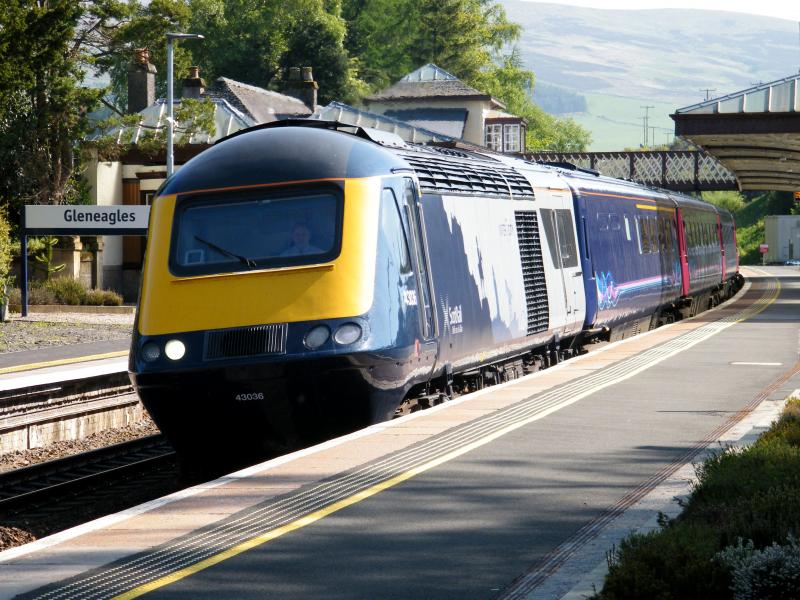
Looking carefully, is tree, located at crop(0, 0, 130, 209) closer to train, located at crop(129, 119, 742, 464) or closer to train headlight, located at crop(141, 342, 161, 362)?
train, located at crop(129, 119, 742, 464)

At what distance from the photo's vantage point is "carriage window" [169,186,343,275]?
40.2 ft

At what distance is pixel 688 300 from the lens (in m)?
35.5

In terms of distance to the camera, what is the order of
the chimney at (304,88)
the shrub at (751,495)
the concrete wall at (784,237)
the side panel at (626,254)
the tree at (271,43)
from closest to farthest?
the shrub at (751,495) < the side panel at (626,254) < the chimney at (304,88) < the tree at (271,43) < the concrete wall at (784,237)

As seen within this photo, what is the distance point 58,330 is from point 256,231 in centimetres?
1990

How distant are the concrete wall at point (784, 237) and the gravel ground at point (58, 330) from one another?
232 feet

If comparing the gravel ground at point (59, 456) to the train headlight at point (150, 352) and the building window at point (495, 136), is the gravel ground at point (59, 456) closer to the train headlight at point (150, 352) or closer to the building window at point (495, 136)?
the train headlight at point (150, 352)

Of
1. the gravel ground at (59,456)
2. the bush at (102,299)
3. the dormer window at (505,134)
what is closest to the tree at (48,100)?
the bush at (102,299)

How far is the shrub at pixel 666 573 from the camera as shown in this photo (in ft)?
20.3

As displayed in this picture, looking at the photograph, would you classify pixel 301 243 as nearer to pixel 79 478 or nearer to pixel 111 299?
pixel 79 478

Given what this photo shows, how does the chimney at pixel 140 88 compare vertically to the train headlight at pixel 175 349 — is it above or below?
above

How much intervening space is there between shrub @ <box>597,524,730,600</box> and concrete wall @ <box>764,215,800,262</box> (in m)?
94.6

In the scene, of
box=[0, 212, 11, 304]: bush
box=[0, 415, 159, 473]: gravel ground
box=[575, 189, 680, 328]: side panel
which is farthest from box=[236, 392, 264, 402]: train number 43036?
box=[0, 212, 11, 304]: bush

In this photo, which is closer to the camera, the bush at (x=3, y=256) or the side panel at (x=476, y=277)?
the side panel at (x=476, y=277)

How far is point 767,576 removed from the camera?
620 centimetres
